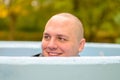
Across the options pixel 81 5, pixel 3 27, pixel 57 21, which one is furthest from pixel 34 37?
pixel 57 21

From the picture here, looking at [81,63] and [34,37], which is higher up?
[81,63]

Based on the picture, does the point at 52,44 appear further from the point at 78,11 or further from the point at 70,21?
the point at 78,11

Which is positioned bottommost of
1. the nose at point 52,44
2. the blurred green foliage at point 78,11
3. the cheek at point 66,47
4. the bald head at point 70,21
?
the blurred green foliage at point 78,11

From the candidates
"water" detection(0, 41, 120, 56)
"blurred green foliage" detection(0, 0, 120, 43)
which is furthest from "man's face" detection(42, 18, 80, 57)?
"blurred green foliage" detection(0, 0, 120, 43)

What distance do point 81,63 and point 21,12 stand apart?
477 centimetres

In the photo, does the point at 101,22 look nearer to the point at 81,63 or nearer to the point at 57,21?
the point at 57,21

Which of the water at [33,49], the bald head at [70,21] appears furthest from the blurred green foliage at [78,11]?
the bald head at [70,21]

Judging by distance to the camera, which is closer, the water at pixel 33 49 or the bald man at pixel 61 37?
the bald man at pixel 61 37

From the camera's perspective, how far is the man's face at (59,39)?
140cm

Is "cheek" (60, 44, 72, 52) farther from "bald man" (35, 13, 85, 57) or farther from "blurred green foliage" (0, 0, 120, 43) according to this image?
"blurred green foliage" (0, 0, 120, 43)

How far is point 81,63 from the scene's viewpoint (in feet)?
3.48

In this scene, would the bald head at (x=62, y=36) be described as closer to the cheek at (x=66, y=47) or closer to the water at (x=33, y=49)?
the cheek at (x=66, y=47)

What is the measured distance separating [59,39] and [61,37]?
0.04ft

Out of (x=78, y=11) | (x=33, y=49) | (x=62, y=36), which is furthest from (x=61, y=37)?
(x=78, y=11)
